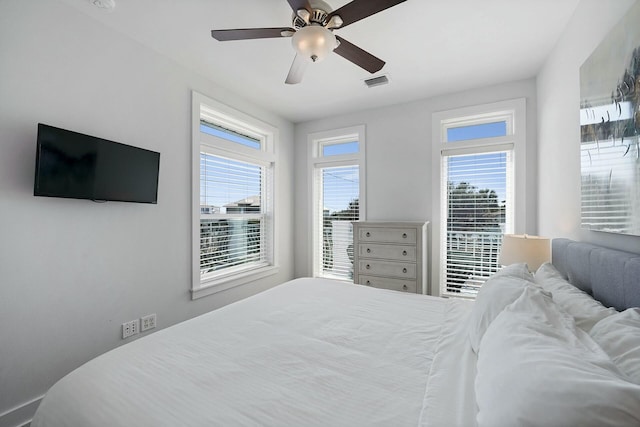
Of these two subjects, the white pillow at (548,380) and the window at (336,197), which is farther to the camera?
the window at (336,197)

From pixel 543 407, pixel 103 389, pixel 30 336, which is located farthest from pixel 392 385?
pixel 30 336

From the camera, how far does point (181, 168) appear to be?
8.43 feet

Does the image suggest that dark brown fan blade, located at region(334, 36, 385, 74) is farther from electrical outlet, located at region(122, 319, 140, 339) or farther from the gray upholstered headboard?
electrical outlet, located at region(122, 319, 140, 339)

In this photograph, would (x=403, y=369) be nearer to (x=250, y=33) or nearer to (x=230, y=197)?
(x=250, y=33)

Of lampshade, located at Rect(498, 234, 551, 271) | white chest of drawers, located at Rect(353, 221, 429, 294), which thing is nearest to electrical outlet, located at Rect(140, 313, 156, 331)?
white chest of drawers, located at Rect(353, 221, 429, 294)

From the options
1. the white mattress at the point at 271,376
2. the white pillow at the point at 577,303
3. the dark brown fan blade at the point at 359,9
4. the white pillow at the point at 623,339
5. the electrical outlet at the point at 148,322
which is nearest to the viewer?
the white pillow at the point at 623,339

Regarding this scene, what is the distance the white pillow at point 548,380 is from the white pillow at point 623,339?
0.13 ft

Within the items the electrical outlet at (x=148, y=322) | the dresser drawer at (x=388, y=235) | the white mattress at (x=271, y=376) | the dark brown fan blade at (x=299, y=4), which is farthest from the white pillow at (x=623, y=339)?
the electrical outlet at (x=148, y=322)

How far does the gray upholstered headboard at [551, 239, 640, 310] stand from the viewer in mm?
993

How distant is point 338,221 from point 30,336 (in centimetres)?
310

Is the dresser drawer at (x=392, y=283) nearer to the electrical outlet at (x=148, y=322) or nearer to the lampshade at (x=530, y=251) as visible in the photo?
the lampshade at (x=530, y=251)

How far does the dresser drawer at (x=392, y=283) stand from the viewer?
9.48 ft

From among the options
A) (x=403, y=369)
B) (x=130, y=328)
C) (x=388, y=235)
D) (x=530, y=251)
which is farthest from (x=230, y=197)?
(x=530, y=251)

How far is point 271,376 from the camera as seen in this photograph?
3.39 feet
